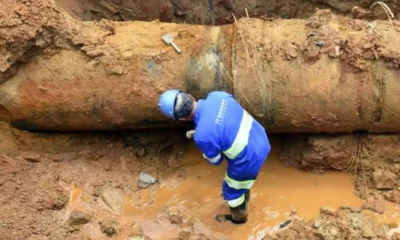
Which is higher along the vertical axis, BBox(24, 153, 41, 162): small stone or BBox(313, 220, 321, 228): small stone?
BBox(24, 153, 41, 162): small stone

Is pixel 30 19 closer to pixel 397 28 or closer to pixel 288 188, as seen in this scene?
pixel 288 188

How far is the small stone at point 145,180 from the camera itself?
212 inches

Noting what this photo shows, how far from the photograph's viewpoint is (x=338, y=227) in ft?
15.7

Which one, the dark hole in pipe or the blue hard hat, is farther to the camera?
the dark hole in pipe

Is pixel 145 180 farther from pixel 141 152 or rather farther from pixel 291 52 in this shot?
pixel 291 52

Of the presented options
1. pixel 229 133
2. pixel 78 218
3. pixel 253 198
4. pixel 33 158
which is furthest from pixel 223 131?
pixel 33 158

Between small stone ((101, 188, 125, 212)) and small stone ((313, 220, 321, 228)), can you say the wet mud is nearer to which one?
small stone ((313, 220, 321, 228))

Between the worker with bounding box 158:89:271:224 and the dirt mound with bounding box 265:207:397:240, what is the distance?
681mm

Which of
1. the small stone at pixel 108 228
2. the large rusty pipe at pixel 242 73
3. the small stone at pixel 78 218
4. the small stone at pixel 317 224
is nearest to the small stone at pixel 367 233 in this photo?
the small stone at pixel 317 224

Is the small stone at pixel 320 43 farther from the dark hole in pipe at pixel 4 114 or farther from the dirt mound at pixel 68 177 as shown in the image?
the dark hole in pipe at pixel 4 114

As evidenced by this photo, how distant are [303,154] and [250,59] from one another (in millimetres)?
1090

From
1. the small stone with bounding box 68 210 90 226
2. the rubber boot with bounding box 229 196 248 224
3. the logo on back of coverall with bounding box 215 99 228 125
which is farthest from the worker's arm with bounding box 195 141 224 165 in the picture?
the small stone with bounding box 68 210 90 226

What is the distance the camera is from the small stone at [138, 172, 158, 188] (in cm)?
539

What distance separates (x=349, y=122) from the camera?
5043mm
